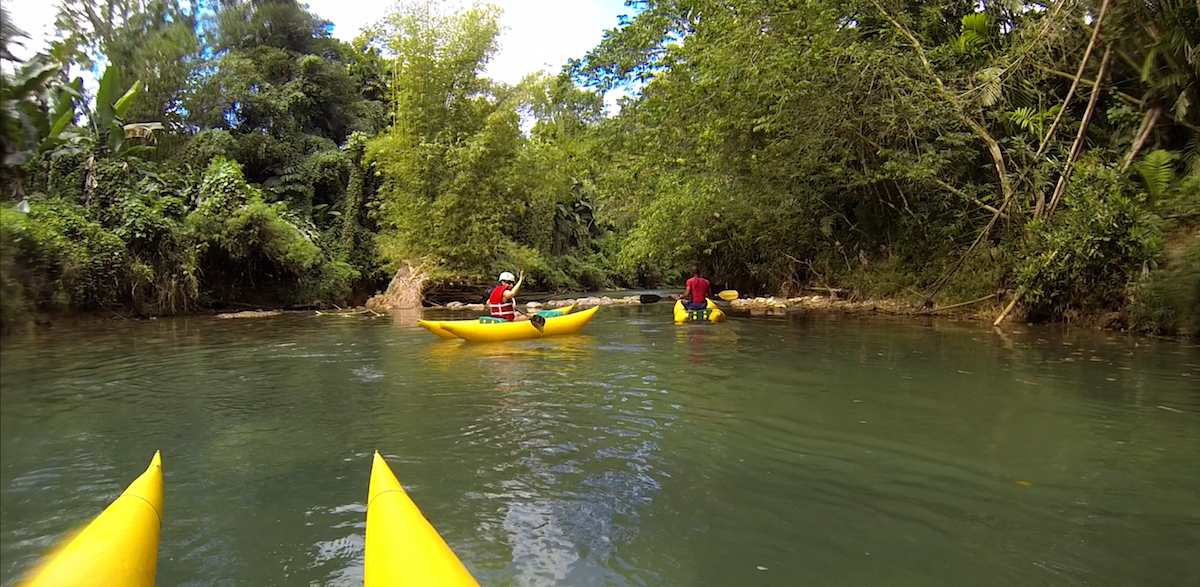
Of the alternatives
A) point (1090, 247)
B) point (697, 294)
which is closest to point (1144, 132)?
point (1090, 247)

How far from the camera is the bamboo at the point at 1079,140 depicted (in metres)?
8.16

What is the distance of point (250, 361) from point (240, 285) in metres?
7.21

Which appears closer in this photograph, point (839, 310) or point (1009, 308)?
point (1009, 308)

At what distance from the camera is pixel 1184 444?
342 centimetres

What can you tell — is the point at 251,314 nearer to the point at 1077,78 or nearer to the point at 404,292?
the point at 404,292

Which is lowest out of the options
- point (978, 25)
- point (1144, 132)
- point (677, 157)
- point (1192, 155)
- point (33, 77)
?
point (33, 77)

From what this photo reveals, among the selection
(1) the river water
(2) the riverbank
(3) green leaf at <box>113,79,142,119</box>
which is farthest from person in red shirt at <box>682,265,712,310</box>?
(3) green leaf at <box>113,79,142,119</box>

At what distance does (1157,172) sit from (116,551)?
364 inches

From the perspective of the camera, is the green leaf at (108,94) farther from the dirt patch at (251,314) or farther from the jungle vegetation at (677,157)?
the dirt patch at (251,314)

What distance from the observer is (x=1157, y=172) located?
725 cm

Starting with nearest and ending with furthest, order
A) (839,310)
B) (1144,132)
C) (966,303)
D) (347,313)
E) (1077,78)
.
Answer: (1144,132) < (1077,78) < (966,303) < (839,310) < (347,313)

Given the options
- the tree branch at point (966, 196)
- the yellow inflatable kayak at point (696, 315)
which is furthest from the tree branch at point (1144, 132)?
the yellow inflatable kayak at point (696, 315)

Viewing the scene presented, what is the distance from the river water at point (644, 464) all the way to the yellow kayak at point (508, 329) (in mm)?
1381

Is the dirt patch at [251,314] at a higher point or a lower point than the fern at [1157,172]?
lower
